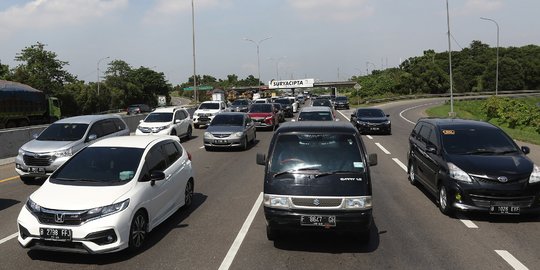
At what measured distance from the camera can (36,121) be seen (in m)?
37.9

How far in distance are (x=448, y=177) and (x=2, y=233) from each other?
7.77 metres

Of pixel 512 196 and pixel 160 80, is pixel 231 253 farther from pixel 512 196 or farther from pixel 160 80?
pixel 160 80

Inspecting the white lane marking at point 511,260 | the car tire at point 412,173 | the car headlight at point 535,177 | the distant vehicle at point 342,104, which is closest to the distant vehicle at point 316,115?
the car tire at point 412,173

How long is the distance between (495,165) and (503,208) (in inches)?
31.1

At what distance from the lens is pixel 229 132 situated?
18781 mm

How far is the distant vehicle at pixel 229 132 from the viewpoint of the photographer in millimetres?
18688

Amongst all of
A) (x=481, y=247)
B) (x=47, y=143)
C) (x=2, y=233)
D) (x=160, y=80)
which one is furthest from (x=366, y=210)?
(x=160, y=80)

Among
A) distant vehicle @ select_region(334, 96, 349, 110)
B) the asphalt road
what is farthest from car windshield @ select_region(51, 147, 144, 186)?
distant vehicle @ select_region(334, 96, 349, 110)

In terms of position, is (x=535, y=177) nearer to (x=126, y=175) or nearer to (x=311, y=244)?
(x=311, y=244)

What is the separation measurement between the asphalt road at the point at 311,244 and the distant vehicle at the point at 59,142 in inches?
60.3

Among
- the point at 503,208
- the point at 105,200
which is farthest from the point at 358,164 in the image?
the point at 105,200

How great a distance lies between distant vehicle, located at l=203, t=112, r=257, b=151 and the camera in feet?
61.3

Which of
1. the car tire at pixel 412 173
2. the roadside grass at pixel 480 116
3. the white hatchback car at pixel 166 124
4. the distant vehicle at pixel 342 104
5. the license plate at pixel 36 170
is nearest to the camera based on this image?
the car tire at pixel 412 173

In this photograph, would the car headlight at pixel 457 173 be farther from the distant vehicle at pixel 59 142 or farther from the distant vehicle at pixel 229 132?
the distant vehicle at pixel 229 132
